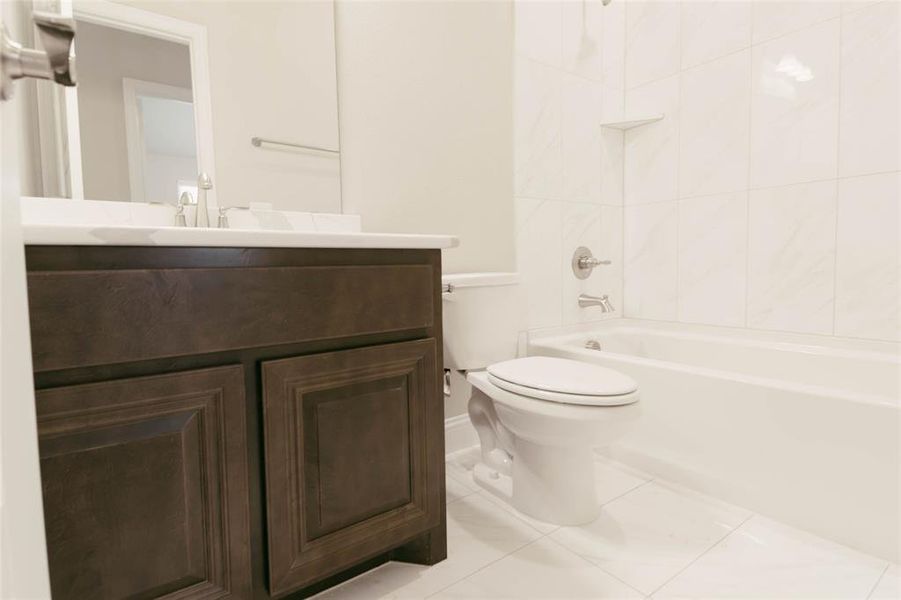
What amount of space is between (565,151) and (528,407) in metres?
1.41

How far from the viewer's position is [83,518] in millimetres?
739

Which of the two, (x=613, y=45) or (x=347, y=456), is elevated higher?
→ (x=613, y=45)

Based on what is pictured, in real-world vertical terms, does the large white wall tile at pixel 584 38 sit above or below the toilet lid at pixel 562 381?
above

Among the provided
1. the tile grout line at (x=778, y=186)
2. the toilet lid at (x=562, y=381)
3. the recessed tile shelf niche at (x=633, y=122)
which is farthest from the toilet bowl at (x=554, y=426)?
the recessed tile shelf niche at (x=633, y=122)

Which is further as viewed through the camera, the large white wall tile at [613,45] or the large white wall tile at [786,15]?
the large white wall tile at [613,45]

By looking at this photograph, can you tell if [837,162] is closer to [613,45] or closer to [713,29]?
[713,29]

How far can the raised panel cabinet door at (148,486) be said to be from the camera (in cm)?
72

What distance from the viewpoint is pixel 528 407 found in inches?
51.4

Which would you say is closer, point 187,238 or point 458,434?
point 187,238

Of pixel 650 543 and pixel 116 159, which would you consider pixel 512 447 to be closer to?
pixel 650 543

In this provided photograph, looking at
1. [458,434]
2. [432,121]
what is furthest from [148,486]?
[432,121]

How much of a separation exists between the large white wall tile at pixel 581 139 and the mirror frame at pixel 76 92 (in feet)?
4.99

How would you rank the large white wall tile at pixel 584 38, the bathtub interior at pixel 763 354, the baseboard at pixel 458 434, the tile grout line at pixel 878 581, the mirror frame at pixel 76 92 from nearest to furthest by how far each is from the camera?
the tile grout line at pixel 878 581 < the mirror frame at pixel 76 92 < the bathtub interior at pixel 763 354 < the baseboard at pixel 458 434 < the large white wall tile at pixel 584 38

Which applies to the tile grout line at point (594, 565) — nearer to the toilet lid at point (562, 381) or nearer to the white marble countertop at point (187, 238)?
the toilet lid at point (562, 381)
